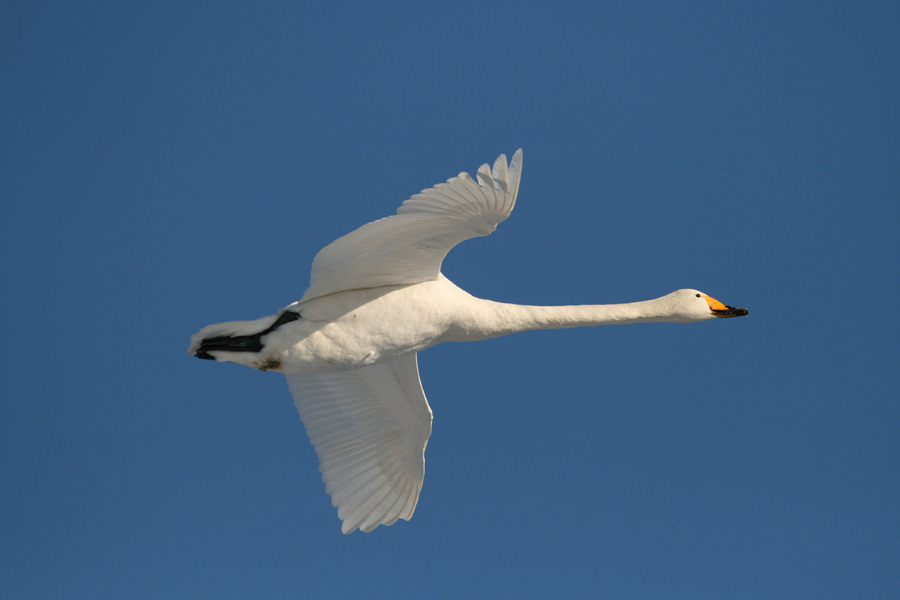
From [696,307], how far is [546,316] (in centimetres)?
202

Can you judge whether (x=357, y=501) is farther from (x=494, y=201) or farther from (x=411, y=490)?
(x=494, y=201)

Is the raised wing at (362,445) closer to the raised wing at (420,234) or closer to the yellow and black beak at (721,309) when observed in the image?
the raised wing at (420,234)

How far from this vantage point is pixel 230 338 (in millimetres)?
12477

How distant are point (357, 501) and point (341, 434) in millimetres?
867

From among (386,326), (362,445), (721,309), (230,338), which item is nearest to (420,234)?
(386,326)

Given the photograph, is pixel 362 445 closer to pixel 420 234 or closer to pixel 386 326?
pixel 386 326

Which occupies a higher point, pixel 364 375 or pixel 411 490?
pixel 364 375

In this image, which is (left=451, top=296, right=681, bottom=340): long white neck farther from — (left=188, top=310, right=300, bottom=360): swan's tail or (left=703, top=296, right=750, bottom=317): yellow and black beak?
(left=188, top=310, right=300, bottom=360): swan's tail

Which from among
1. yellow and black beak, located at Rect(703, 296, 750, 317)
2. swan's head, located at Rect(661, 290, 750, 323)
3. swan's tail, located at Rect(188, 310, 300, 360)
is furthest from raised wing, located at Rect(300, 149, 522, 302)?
yellow and black beak, located at Rect(703, 296, 750, 317)

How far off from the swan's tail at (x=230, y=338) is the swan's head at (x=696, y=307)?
4.81 metres

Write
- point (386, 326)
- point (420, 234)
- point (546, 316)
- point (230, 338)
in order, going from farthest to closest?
point (546, 316) < point (386, 326) < point (230, 338) < point (420, 234)

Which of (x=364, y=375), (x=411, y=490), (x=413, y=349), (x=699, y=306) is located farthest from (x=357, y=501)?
(x=699, y=306)

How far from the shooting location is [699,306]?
46.2ft

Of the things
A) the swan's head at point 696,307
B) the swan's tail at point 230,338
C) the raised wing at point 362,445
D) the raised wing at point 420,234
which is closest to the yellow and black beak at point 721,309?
the swan's head at point 696,307
